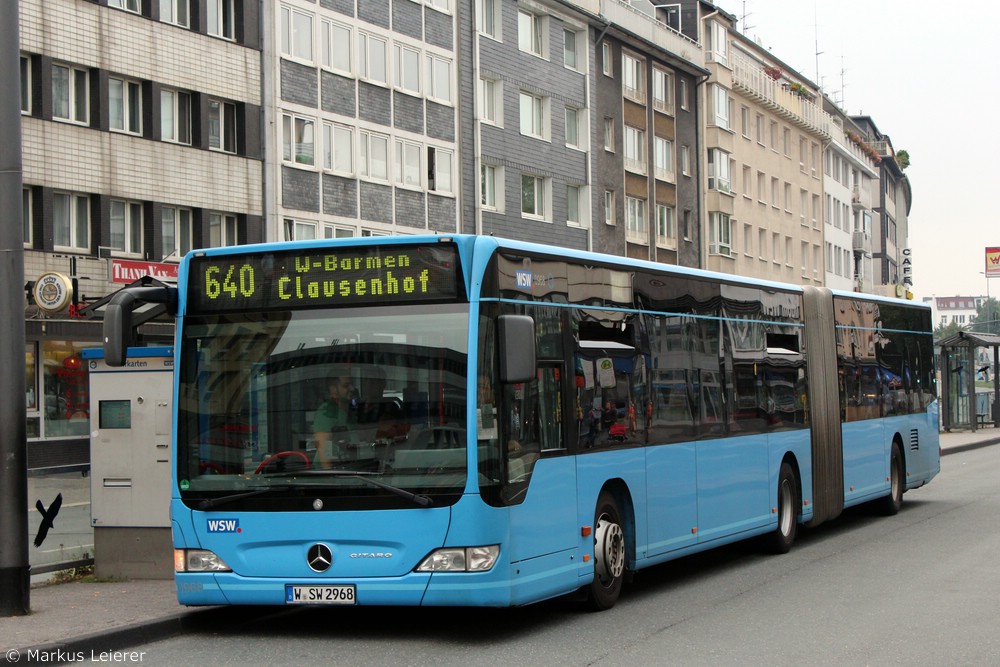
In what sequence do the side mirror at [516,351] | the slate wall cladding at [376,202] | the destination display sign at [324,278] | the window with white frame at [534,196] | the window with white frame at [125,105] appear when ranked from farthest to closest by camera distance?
the window with white frame at [534,196] < the slate wall cladding at [376,202] < the window with white frame at [125,105] < the destination display sign at [324,278] < the side mirror at [516,351]

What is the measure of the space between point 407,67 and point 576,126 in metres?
10.9

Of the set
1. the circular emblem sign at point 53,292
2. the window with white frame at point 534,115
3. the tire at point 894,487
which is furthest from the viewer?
the window with white frame at point 534,115

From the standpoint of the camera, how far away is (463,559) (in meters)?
9.68

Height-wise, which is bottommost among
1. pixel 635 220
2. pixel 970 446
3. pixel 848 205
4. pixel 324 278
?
pixel 970 446

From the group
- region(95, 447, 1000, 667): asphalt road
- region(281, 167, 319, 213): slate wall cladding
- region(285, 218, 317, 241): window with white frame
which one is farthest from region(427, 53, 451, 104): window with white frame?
region(95, 447, 1000, 667): asphalt road

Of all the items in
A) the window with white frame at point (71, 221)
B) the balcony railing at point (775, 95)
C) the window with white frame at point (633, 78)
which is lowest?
the window with white frame at point (71, 221)

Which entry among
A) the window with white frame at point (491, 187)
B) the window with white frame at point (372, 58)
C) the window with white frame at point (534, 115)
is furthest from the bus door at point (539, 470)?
the window with white frame at point (534, 115)

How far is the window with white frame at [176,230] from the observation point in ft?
115

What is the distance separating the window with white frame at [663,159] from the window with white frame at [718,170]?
432 cm

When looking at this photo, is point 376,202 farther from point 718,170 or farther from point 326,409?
point 326,409

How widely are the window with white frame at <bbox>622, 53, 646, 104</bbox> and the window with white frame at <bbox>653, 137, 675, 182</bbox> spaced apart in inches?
79.4

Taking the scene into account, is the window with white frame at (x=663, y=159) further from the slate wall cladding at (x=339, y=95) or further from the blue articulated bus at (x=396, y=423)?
the blue articulated bus at (x=396, y=423)

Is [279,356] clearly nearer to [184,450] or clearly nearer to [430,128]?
[184,450]

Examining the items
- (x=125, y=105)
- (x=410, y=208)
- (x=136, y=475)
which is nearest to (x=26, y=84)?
(x=125, y=105)
